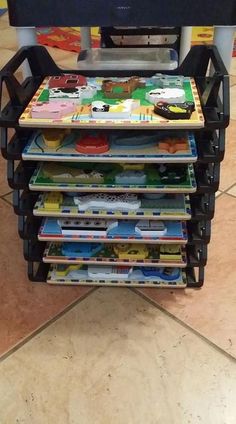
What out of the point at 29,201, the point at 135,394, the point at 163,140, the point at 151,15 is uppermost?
the point at 151,15

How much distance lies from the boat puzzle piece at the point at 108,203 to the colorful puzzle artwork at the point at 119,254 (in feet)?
0.32

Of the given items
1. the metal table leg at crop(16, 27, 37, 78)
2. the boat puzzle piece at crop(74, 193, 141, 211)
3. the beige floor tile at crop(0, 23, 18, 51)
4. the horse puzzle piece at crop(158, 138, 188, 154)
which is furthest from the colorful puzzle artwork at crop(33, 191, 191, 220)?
the beige floor tile at crop(0, 23, 18, 51)

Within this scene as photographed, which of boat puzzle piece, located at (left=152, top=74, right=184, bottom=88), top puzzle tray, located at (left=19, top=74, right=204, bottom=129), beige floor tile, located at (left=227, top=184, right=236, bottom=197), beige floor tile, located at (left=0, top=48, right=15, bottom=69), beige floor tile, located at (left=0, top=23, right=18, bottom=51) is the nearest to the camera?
top puzzle tray, located at (left=19, top=74, right=204, bottom=129)

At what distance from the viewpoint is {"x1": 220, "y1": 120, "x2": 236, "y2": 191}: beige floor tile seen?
1069 millimetres

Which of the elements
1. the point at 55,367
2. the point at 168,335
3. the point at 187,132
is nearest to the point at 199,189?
the point at 187,132

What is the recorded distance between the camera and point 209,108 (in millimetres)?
623

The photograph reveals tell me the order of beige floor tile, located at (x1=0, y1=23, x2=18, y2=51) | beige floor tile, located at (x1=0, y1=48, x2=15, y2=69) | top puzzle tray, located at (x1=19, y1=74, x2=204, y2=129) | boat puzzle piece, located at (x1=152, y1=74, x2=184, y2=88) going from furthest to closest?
beige floor tile, located at (x1=0, y1=23, x2=18, y2=51)
beige floor tile, located at (x1=0, y1=48, x2=15, y2=69)
boat puzzle piece, located at (x1=152, y1=74, x2=184, y2=88)
top puzzle tray, located at (x1=19, y1=74, x2=204, y2=129)

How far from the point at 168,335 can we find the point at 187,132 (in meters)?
0.32

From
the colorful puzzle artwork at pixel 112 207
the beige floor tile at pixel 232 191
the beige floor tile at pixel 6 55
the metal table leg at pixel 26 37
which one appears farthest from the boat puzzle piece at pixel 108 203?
the beige floor tile at pixel 6 55

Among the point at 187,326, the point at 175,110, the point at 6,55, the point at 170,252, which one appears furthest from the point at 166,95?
the point at 6,55

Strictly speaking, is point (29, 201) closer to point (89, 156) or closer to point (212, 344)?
point (89, 156)

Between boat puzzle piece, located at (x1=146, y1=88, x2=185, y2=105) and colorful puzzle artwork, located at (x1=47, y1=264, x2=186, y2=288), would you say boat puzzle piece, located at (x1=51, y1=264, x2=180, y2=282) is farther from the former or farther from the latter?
boat puzzle piece, located at (x1=146, y1=88, x2=185, y2=105)

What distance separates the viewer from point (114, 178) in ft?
2.19

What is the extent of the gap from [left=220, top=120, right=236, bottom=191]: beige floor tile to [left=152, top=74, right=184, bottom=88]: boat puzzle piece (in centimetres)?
40
